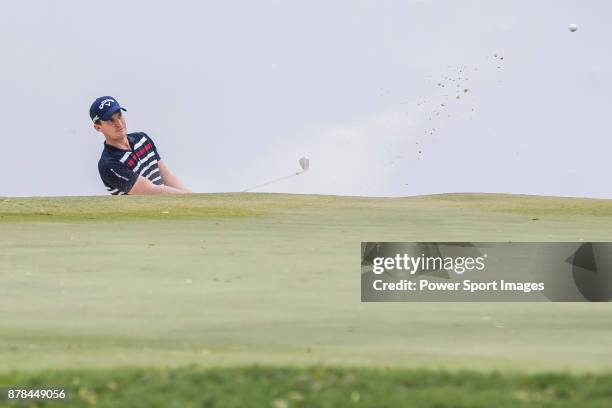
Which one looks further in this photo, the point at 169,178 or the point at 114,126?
the point at 169,178

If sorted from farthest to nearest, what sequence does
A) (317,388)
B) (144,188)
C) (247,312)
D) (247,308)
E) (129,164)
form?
1. (144,188)
2. (129,164)
3. (247,308)
4. (247,312)
5. (317,388)

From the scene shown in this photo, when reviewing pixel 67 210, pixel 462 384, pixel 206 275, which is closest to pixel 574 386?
pixel 462 384

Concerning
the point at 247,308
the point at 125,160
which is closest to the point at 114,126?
the point at 125,160

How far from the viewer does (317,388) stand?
12.5 m

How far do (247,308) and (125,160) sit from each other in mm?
29658

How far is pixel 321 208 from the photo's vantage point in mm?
48000

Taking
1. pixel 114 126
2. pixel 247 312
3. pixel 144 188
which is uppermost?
pixel 114 126

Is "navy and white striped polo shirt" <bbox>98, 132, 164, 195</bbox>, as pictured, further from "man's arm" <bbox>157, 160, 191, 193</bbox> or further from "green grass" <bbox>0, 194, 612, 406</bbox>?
"green grass" <bbox>0, 194, 612, 406</bbox>

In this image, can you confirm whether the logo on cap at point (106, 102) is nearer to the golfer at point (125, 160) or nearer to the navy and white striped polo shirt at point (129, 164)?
the golfer at point (125, 160)

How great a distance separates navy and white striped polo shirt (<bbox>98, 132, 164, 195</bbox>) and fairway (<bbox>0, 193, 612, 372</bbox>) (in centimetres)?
746

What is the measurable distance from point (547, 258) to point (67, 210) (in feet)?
79.5

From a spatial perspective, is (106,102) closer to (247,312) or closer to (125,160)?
(125,160)

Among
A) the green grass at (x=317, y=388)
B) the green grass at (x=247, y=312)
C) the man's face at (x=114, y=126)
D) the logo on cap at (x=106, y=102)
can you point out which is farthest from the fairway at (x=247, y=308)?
the logo on cap at (x=106, y=102)

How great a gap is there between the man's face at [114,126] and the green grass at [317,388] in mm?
34073
